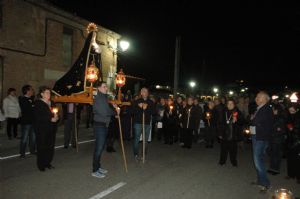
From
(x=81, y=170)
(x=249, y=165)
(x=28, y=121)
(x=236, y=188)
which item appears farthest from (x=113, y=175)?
(x=249, y=165)

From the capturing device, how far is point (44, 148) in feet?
22.7

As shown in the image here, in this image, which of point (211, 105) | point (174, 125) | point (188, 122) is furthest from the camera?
point (211, 105)

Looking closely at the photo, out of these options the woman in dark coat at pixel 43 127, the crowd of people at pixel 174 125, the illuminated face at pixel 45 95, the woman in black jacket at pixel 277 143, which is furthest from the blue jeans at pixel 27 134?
the woman in black jacket at pixel 277 143

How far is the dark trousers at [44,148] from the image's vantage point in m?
6.87

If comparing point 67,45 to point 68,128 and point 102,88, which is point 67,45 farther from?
point 102,88

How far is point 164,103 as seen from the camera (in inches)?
512

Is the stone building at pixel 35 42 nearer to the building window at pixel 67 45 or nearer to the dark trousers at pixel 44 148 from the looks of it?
the building window at pixel 67 45

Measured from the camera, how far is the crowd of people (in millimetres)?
6219

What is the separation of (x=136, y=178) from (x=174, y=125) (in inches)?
224

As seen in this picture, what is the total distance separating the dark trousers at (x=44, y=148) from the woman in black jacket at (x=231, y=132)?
4.61m

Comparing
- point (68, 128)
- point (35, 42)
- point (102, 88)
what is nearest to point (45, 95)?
point (102, 88)

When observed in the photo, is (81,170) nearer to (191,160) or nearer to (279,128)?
(191,160)

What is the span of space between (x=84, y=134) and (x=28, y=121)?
522 centimetres

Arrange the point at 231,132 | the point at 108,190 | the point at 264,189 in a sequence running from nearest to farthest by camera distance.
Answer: the point at 108,190 < the point at 264,189 < the point at 231,132
